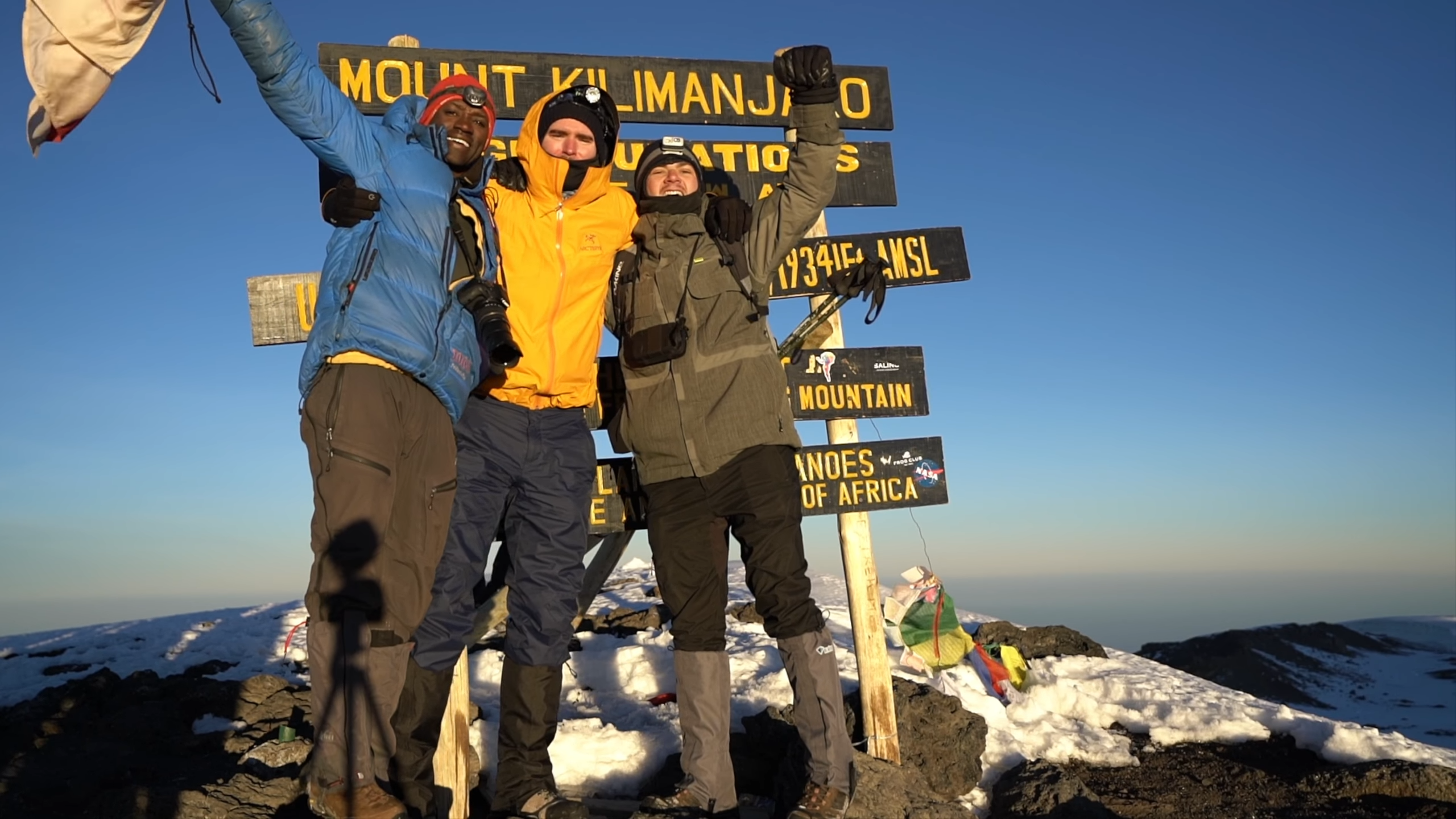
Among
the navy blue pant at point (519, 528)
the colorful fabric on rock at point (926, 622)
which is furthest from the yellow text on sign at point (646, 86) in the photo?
the colorful fabric on rock at point (926, 622)

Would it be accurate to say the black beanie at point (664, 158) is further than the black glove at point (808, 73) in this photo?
Yes

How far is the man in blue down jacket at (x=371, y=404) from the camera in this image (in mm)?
2998

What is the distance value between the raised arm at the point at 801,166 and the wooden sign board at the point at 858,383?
1541mm

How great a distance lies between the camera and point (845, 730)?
12.8ft

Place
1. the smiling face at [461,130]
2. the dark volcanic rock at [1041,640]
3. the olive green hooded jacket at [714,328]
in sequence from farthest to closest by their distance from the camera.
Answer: the dark volcanic rock at [1041,640], the olive green hooded jacket at [714,328], the smiling face at [461,130]

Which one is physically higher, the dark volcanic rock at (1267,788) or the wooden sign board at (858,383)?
the wooden sign board at (858,383)

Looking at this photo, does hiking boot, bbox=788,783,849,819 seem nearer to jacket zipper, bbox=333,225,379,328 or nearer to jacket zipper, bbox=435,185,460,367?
jacket zipper, bbox=435,185,460,367

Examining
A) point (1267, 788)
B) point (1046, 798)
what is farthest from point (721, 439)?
point (1267, 788)

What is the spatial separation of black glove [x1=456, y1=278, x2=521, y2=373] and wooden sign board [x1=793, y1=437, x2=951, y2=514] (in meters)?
2.65

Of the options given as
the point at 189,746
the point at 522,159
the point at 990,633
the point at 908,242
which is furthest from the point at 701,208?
the point at 990,633

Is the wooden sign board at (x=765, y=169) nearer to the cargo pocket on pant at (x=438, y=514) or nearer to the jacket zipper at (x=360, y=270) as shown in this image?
the jacket zipper at (x=360, y=270)

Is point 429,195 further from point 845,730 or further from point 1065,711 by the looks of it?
point 1065,711

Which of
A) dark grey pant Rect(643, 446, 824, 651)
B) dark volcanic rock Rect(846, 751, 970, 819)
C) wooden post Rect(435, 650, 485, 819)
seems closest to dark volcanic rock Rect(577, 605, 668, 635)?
wooden post Rect(435, 650, 485, 819)

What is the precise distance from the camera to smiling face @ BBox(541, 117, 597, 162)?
3.86 m
